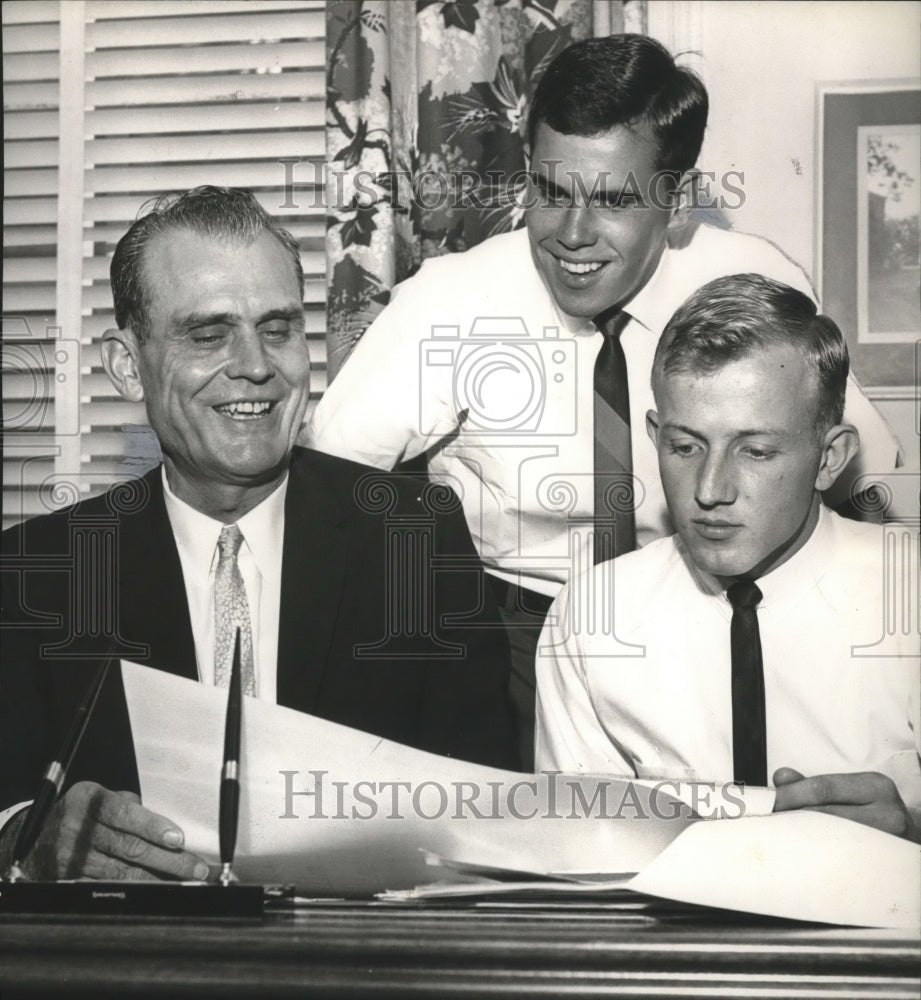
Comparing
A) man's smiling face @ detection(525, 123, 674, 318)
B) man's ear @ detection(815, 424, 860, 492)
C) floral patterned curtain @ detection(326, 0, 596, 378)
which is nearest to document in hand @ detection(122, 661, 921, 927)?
man's ear @ detection(815, 424, 860, 492)

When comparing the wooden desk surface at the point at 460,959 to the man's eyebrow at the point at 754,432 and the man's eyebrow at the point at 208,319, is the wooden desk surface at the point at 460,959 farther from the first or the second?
the man's eyebrow at the point at 208,319

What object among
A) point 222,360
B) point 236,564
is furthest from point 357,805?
point 222,360

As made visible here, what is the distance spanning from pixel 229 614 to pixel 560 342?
60cm

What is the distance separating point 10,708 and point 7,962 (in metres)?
0.36

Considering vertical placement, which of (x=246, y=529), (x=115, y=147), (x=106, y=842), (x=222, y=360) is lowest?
(x=106, y=842)

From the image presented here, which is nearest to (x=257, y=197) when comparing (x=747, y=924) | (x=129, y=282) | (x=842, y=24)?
(x=129, y=282)

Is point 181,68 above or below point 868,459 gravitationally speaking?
above

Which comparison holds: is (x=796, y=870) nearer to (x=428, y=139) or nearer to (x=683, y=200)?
(x=683, y=200)

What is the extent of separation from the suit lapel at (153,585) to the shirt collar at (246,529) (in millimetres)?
17

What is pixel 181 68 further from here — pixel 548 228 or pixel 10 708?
pixel 10 708

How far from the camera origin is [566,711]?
1635 mm

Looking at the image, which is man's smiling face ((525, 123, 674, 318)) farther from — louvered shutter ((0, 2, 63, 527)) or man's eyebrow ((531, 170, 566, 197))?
louvered shutter ((0, 2, 63, 527))

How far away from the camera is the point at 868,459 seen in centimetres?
163

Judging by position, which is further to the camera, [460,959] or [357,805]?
[357,805]
